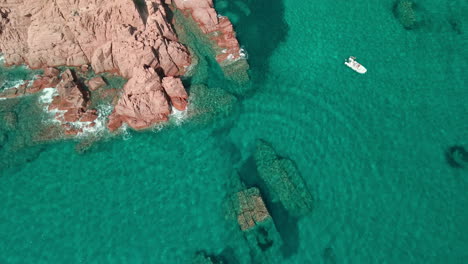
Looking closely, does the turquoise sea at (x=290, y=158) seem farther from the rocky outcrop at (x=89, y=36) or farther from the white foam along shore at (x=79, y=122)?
the rocky outcrop at (x=89, y=36)

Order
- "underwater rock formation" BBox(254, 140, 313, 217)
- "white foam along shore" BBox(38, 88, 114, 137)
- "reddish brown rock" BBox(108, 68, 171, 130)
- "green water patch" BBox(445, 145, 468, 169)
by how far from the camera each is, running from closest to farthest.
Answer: "underwater rock formation" BBox(254, 140, 313, 217), "green water patch" BBox(445, 145, 468, 169), "reddish brown rock" BBox(108, 68, 171, 130), "white foam along shore" BBox(38, 88, 114, 137)

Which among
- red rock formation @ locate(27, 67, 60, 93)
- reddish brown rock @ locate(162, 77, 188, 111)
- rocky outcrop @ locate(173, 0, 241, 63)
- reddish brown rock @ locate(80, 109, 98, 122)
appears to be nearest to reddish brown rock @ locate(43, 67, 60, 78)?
red rock formation @ locate(27, 67, 60, 93)

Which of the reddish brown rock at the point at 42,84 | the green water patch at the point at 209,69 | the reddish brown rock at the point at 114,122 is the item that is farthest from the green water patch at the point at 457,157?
the reddish brown rock at the point at 42,84

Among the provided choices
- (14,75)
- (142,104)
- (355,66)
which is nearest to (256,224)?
(142,104)

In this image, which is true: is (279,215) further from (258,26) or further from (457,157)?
(258,26)

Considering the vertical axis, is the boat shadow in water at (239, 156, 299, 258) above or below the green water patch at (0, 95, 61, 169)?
below

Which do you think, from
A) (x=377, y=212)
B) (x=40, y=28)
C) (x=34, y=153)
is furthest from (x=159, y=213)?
(x=40, y=28)

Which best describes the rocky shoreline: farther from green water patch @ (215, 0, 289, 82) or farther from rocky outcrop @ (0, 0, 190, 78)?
green water patch @ (215, 0, 289, 82)
